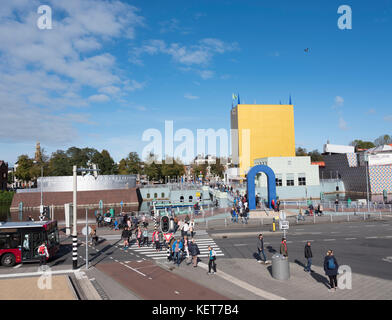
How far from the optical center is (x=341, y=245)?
19562mm

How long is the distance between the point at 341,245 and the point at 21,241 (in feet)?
65.6

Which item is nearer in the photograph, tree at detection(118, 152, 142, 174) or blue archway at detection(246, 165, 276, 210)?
blue archway at detection(246, 165, 276, 210)

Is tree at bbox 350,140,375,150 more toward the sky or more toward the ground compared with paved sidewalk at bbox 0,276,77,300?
more toward the sky

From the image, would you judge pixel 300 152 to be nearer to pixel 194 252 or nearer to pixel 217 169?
pixel 217 169

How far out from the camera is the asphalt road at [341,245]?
603 inches

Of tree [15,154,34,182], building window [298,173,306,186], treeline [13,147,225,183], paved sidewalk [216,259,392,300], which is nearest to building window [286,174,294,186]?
building window [298,173,306,186]

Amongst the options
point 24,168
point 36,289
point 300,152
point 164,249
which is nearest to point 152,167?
point 24,168

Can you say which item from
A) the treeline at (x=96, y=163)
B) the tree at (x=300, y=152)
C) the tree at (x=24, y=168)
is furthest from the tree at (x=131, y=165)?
the tree at (x=300, y=152)

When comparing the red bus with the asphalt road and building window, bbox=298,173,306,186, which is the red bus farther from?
building window, bbox=298,173,306,186

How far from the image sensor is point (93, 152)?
117875 mm

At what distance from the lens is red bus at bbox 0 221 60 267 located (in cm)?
1711

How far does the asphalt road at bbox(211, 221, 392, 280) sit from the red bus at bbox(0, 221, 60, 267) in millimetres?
11112
